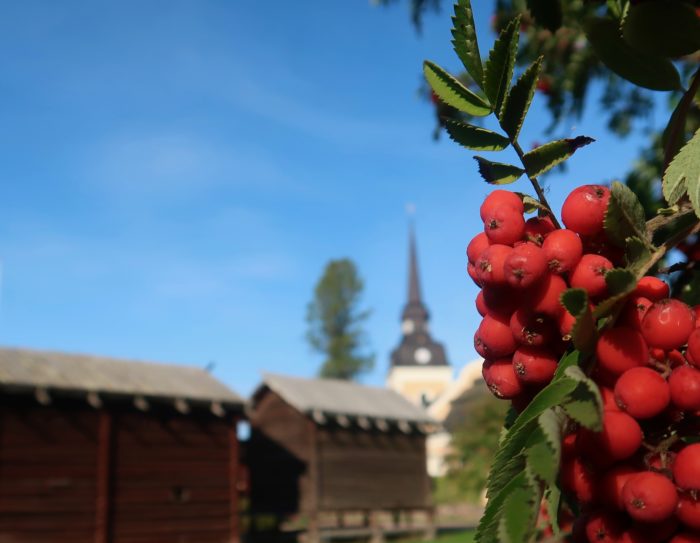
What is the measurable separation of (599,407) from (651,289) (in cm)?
21

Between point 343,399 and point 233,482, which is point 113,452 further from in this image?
point 343,399

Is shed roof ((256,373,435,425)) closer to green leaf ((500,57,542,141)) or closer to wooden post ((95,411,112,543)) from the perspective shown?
wooden post ((95,411,112,543))

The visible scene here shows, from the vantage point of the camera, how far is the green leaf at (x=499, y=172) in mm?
1034

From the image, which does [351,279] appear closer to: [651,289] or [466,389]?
[466,389]

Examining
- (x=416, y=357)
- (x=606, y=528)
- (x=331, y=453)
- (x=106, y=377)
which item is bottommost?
(x=606, y=528)

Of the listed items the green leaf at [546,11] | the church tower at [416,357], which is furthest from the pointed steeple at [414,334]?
the green leaf at [546,11]

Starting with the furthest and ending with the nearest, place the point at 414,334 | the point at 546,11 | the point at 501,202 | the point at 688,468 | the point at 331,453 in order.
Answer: the point at 414,334, the point at 331,453, the point at 546,11, the point at 501,202, the point at 688,468

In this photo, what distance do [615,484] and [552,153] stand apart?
0.40 metres

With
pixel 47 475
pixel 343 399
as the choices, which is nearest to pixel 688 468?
pixel 47 475

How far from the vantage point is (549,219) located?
952 mm

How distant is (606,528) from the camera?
91 centimetres

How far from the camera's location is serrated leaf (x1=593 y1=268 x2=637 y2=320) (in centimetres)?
80

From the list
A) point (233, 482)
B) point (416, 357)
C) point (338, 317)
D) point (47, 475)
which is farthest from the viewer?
point (416, 357)

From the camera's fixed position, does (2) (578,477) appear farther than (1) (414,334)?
No
